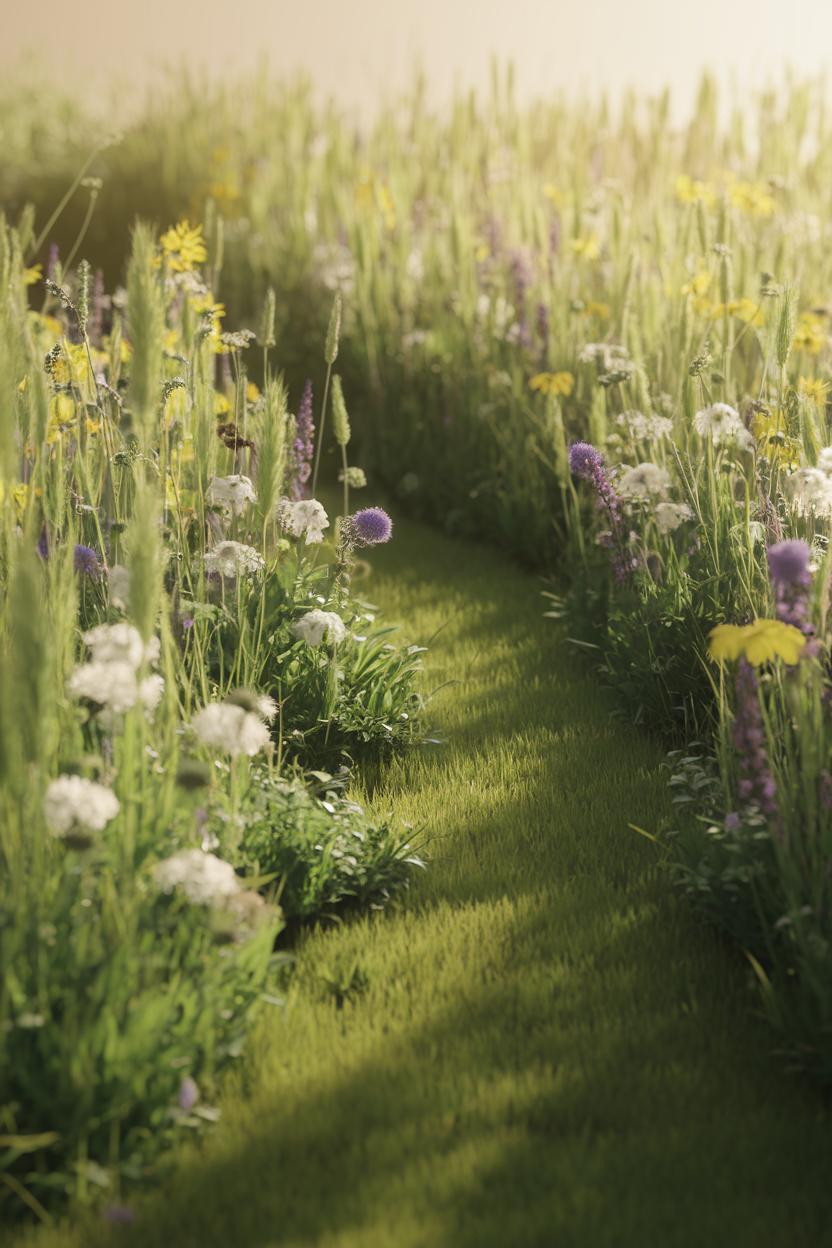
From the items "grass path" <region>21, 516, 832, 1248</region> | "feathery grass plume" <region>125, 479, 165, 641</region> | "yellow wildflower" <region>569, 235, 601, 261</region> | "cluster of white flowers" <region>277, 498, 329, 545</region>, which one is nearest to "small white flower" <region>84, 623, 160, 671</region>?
"feathery grass plume" <region>125, 479, 165, 641</region>

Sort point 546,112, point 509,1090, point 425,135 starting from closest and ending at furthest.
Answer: point 509,1090 < point 425,135 < point 546,112

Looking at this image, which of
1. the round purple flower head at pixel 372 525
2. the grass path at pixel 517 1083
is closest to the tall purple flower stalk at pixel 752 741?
the grass path at pixel 517 1083

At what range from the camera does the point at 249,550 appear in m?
3.07

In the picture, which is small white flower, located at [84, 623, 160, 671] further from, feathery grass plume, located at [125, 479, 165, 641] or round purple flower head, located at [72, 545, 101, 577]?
round purple flower head, located at [72, 545, 101, 577]

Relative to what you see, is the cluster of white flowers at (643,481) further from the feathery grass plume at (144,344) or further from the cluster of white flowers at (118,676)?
the cluster of white flowers at (118,676)

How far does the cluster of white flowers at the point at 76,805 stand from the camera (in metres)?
1.95

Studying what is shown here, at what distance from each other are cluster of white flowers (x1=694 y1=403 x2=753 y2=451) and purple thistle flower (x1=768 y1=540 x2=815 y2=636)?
2.82 ft

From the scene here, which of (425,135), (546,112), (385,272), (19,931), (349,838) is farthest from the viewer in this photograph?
(546,112)

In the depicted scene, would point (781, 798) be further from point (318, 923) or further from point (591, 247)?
point (591, 247)

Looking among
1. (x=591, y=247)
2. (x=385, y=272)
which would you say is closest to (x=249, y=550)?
(x=591, y=247)

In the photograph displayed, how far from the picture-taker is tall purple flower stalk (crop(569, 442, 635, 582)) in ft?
11.4

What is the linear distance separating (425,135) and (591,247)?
136 inches

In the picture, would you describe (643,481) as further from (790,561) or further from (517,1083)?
(517,1083)

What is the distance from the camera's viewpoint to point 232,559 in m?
3.06
